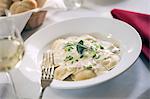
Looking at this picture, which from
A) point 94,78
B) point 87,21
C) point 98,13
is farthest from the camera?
point 98,13

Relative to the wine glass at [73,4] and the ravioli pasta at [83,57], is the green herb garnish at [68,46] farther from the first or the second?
the wine glass at [73,4]

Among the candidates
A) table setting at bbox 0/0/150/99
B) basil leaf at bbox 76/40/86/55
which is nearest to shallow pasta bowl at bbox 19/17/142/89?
table setting at bbox 0/0/150/99

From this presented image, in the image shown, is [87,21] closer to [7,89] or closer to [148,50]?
[148,50]

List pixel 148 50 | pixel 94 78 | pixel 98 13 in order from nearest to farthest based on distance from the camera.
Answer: pixel 94 78 → pixel 148 50 → pixel 98 13

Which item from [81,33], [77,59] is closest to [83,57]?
[77,59]

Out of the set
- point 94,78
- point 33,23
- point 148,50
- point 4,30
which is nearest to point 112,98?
point 94,78

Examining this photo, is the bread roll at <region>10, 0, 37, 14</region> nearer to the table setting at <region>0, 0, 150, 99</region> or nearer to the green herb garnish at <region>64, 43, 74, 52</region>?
the table setting at <region>0, 0, 150, 99</region>
